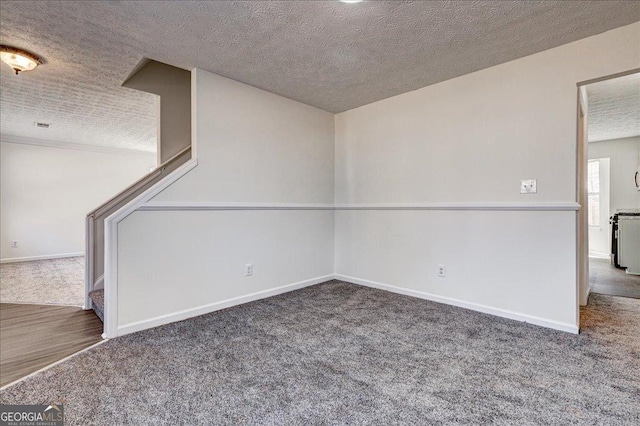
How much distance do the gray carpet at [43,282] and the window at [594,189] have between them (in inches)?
353

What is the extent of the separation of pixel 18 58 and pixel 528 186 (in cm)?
452

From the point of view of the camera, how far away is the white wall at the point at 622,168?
587 centimetres

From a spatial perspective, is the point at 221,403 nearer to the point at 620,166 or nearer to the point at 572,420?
the point at 572,420

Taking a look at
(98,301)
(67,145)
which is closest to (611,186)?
(98,301)

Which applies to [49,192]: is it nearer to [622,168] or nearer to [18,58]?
[18,58]

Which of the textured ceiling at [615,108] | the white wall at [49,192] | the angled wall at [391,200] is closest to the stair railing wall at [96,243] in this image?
the angled wall at [391,200]

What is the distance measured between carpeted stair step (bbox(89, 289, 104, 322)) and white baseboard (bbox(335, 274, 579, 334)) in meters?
2.67

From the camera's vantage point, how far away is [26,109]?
14.3ft

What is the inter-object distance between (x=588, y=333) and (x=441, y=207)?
4.99ft

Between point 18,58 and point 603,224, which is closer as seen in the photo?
point 18,58

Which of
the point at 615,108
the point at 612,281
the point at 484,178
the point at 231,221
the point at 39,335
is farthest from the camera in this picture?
the point at 612,281

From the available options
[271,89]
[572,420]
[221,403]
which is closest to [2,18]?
[271,89]

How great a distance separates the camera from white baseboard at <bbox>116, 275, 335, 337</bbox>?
2482mm

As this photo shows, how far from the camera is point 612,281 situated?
168 inches
